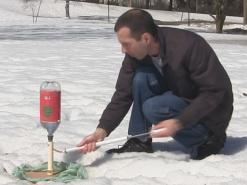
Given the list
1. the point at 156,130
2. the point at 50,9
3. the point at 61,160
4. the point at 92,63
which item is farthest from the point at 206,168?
the point at 50,9

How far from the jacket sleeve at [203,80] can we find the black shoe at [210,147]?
35 centimetres

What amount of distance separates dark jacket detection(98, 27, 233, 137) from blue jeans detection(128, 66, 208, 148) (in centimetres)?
6

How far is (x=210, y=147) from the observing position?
389 cm

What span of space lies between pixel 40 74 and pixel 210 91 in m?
4.87

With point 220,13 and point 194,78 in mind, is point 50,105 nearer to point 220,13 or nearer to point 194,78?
point 194,78

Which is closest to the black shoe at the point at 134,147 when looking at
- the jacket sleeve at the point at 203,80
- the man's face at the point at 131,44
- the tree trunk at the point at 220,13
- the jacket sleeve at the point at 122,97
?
the jacket sleeve at the point at 122,97

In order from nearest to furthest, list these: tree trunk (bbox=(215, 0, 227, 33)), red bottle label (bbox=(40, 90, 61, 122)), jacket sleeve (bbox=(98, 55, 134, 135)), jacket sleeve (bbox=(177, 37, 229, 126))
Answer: red bottle label (bbox=(40, 90, 61, 122)) → jacket sleeve (bbox=(177, 37, 229, 126)) → jacket sleeve (bbox=(98, 55, 134, 135)) → tree trunk (bbox=(215, 0, 227, 33))

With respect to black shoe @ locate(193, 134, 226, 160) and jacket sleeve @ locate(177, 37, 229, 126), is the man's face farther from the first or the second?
black shoe @ locate(193, 134, 226, 160)

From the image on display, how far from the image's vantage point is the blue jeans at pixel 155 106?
12.2 feet

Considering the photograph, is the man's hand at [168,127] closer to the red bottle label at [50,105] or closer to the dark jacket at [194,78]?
the dark jacket at [194,78]

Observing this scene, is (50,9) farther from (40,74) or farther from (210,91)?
(210,91)

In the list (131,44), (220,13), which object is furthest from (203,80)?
(220,13)

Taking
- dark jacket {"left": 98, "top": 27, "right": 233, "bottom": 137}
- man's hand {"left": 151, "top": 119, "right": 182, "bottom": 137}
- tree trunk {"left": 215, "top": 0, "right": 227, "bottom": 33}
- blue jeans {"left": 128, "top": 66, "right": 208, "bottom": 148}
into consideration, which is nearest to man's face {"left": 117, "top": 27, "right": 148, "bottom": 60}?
dark jacket {"left": 98, "top": 27, "right": 233, "bottom": 137}

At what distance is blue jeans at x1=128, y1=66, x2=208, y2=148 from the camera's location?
3727mm
